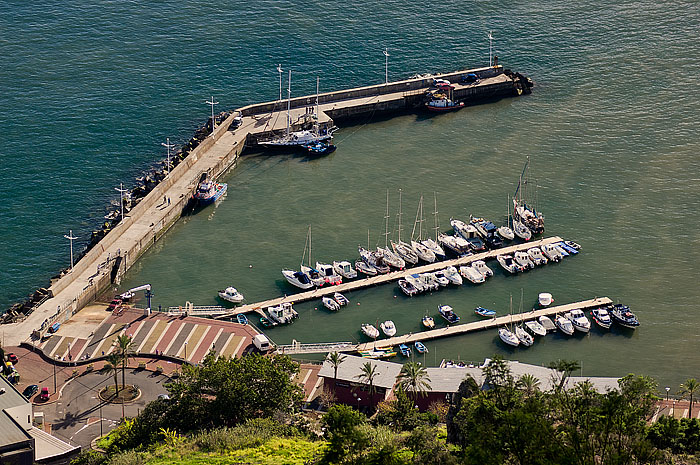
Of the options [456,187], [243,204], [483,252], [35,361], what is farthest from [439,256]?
[35,361]

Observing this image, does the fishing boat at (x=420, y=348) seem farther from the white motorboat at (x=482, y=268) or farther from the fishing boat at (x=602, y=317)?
the fishing boat at (x=602, y=317)

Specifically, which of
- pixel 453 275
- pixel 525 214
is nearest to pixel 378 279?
pixel 453 275

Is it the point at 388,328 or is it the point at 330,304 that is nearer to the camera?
the point at 388,328

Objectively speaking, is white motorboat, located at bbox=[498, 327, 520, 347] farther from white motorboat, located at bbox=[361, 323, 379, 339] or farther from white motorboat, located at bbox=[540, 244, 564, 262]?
white motorboat, located at bbox=[540, 244, 564, 262]

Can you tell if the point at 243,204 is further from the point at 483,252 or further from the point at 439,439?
the point at 439,439

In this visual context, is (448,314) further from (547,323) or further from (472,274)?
(547,323)

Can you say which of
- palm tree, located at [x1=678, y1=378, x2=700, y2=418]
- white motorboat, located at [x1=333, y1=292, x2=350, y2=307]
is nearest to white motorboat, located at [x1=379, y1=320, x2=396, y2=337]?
white motorboat, located at [x1=333, y1=292, x2=350, y2=307]

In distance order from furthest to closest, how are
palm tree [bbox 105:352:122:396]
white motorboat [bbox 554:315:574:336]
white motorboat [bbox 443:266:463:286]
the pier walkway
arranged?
white motorboat [bbox 443:266:463:286] < the pier walkway < white motorboat [bbox 554:315:574:336] < palm tree [bbox 105:352:122:396]
